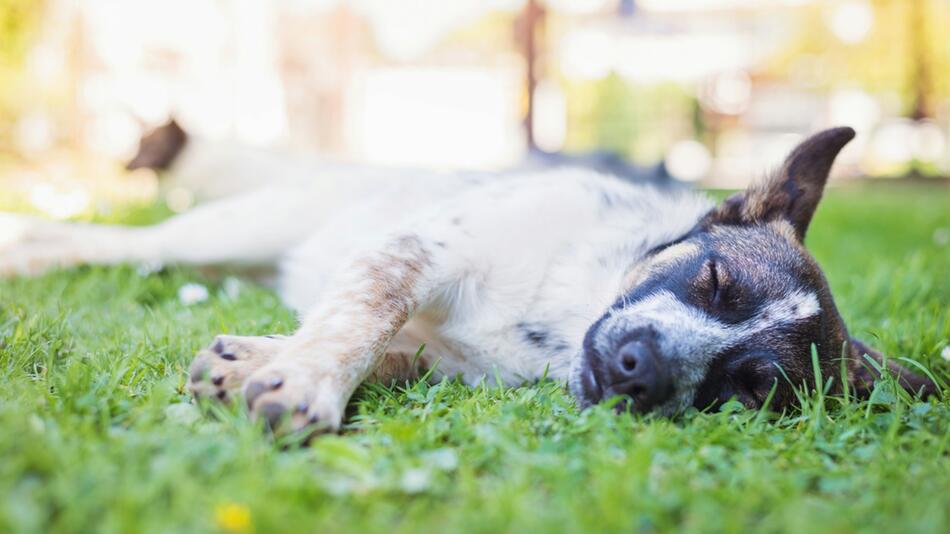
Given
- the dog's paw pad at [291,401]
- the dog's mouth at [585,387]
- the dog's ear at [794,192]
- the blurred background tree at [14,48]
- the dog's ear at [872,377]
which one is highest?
the blurred background tree at [14,48]

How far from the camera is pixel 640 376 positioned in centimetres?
231

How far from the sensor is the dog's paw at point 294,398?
2021 millimetres

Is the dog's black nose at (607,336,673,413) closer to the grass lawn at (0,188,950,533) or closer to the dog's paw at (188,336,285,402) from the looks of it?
the grass lawn at (0,188,950,533)

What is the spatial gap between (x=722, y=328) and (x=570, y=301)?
0.64 meters

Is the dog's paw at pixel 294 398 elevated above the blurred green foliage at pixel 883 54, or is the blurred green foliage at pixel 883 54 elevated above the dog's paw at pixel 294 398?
the blurred green foliage at pixel 883 54

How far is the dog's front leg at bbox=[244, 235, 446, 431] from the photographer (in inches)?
81.7

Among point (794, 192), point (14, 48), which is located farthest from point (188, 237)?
point (14, 48)

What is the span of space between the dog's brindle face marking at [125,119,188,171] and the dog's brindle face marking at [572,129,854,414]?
4094mm

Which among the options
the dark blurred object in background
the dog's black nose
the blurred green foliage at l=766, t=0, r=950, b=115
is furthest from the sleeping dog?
the blurred green foliage at l=766, t=0, r=950, b=115

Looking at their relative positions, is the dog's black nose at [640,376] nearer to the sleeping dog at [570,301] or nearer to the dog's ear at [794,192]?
the sleeping dog at [570,301]

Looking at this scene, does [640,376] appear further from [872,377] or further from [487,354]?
[872,377]

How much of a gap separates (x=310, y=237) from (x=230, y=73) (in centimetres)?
648

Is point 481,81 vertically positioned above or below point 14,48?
below

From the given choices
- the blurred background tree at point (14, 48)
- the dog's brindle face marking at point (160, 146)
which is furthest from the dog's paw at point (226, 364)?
the blurred background tree at point (14, 48)
